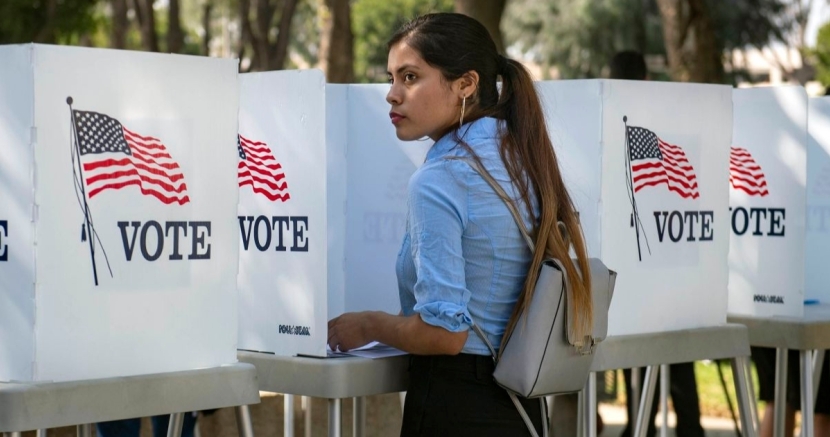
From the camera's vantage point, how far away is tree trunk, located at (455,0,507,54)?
23.9 feet

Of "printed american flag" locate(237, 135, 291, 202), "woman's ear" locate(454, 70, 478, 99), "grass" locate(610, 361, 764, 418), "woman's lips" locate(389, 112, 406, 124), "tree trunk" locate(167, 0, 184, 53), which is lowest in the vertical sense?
"grass" locate(610, 361, 764, 418)

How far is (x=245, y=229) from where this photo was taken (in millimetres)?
3117

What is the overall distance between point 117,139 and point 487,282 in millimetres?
767

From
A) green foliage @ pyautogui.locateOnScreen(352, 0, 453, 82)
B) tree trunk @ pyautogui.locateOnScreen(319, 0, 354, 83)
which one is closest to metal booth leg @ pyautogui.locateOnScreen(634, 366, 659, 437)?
tree trunk @ pyautogui.locateOnScreen(319, 0, 354, 83)

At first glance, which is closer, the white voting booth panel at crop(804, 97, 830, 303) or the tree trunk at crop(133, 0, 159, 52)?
the white voting booth panel at crop(804, 97, 830, 303)

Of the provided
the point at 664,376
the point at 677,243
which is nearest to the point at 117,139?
the point at 677,243

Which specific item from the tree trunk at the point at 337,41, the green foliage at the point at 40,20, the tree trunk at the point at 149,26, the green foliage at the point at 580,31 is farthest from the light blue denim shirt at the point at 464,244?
the green foliage at the point at 580,31

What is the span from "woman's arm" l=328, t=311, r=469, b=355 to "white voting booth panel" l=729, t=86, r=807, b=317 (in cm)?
170

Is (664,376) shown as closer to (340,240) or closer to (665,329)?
(665,329)

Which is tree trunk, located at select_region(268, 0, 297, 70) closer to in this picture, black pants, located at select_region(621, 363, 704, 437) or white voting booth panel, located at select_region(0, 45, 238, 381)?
black pants, located at select_region(621, 363, 704, 437)

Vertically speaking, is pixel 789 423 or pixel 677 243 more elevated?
pixel 677 243

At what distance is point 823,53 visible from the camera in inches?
929

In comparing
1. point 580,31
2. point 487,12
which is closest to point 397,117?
point 487,12

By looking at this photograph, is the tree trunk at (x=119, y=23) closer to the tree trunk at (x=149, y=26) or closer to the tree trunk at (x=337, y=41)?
the tree trunk at (x=149, y=26)
